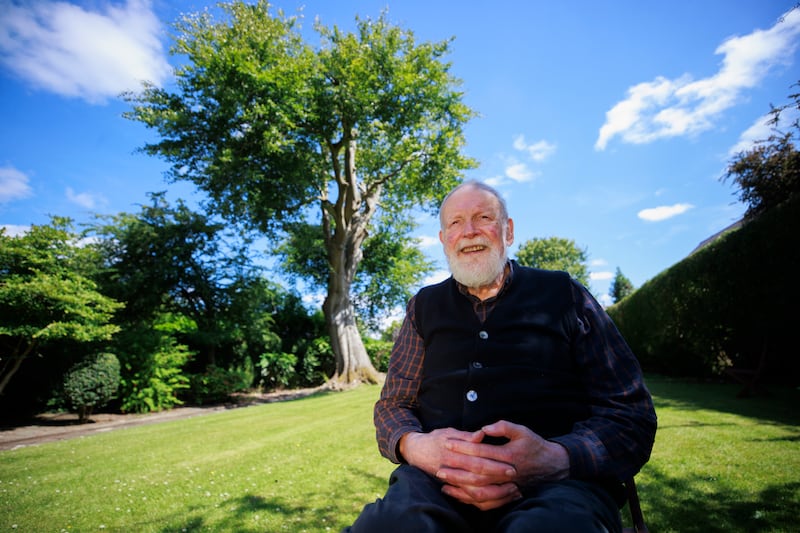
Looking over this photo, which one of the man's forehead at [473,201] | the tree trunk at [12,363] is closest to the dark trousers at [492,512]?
the man's forehead at [473,201]

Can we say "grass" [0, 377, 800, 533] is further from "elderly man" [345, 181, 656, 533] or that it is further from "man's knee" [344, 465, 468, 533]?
"man's knee" [344, 465, 468, 533]

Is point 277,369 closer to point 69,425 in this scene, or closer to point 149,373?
point 149,373

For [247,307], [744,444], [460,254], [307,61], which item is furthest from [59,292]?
[744,444]

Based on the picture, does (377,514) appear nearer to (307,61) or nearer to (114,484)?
(114,484)

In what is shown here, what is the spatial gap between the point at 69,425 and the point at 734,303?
17930mm

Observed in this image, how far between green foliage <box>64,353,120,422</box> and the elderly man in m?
11.8

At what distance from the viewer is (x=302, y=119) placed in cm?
1302

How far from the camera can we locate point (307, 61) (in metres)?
13.0

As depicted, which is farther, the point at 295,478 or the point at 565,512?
the point at 295,478

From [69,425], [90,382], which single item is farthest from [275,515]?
[69,425]

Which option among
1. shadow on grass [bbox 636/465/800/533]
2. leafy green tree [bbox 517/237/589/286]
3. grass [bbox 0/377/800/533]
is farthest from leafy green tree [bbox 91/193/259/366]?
leafy green tree [bbox 517/237/589/286]

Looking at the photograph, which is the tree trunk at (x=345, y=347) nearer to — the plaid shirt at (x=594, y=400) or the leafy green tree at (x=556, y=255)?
the plaid shirt at (x=594, y=400)

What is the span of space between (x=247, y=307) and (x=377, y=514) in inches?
625

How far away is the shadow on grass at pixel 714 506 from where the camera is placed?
2.66 m
